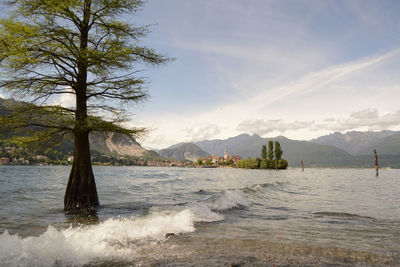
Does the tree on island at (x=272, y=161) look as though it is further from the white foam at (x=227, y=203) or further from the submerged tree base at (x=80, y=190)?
the submerged tree base at (x=80, y=190)

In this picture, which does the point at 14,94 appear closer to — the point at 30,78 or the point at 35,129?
the point at 30,78

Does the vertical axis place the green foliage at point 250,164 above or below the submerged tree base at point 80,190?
below

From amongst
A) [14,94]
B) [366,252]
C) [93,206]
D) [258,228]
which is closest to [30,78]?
[14,94]

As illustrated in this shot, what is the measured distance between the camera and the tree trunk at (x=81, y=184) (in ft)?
46.2

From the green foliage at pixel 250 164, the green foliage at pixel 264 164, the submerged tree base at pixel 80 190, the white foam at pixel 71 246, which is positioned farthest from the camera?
the green foliage at pixel 250 164

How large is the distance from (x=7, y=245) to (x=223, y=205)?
12357 mm

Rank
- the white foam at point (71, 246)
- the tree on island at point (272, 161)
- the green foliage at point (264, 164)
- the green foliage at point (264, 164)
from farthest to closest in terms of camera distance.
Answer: the green foliage at point (264, 164), the tree on island at point (272, 161), the green foliage at point (264, 164), the white foam at point (71, 246)

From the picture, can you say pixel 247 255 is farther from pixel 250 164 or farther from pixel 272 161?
pixel 250 164

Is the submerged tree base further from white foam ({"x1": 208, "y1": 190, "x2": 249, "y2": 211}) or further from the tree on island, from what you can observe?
the tree on island

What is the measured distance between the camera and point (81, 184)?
14.4 meters

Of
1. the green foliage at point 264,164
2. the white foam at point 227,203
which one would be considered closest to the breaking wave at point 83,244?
the white foam at point 227,203

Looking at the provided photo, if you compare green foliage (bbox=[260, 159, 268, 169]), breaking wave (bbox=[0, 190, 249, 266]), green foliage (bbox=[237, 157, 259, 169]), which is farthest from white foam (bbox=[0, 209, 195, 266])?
green foliage (bbox=[237, 157, 259, 169])

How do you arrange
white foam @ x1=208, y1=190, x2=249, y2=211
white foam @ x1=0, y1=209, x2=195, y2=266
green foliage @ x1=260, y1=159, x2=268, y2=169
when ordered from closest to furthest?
white foam @ x1=0, y1=209, x2=195, y2=266
white foam @ x1=208, y1=190, x2=249, y2=211
green foliage @ x1=260, y1=159, x2=268, y2=169

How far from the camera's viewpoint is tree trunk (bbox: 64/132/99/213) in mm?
14078
